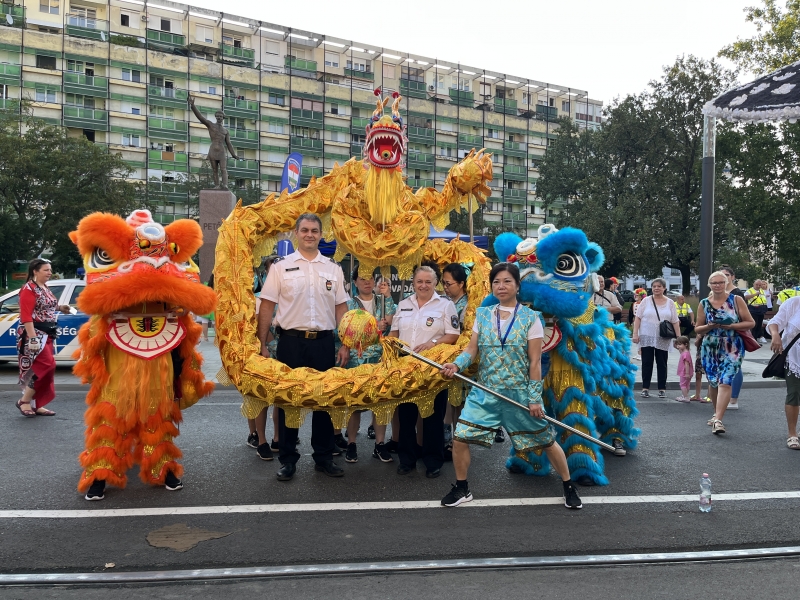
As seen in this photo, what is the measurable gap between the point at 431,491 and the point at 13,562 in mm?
2628

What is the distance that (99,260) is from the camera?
4902 mm

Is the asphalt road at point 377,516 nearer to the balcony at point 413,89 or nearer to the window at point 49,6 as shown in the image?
the window at point 49,6

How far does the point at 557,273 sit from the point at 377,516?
2.23m

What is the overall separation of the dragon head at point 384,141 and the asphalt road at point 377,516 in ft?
8.08

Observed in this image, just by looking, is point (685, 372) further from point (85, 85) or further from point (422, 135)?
point (422, 135)

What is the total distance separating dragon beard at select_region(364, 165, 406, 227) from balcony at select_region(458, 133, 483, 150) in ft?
196

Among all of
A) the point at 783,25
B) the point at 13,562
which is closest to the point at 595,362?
the point at 13,562

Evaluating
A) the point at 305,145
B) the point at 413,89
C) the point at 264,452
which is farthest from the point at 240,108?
the point at 264,452

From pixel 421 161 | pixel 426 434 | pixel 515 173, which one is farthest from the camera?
pixel 515 173

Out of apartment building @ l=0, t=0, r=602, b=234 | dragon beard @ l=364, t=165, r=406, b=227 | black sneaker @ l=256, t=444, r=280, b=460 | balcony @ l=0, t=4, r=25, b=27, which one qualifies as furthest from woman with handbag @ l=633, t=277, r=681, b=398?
balcony @ l=0, t=4, r=25, b=27

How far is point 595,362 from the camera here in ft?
17.7

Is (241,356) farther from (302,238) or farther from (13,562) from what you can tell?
(13,562)

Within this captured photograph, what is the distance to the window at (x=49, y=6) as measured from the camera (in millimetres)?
48375

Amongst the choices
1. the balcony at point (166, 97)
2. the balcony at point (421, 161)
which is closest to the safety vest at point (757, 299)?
the balcony at point (166, 97)
